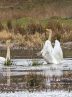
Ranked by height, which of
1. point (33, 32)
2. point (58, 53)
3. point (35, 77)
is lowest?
point (35, 77)

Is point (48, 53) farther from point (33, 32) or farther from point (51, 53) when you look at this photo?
Answer: point (33, 32)

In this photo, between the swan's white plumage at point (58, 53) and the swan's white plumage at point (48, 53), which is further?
the swan's white plumage at point (58, 53)

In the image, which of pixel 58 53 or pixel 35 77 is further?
pixel 58 53

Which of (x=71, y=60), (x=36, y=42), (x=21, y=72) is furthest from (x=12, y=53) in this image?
(x=21, y=72)

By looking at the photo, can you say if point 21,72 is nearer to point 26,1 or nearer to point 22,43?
point 22,43

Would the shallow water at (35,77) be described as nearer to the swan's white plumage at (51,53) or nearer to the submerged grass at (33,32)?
the swan's white plumage at (51,53)

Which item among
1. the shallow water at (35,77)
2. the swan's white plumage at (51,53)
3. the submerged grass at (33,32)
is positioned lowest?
the shallow water at (35,77)

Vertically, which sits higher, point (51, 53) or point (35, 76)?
point (51, 53)

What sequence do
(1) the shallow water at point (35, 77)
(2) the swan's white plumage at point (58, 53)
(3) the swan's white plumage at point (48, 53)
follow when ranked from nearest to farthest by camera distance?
(1) the shallow water at point (35, 77)
(3) the swan's white plumage at point (48, 53)
(2) the swan's white plumage at point (58, 53)

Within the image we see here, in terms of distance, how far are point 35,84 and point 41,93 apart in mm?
1578

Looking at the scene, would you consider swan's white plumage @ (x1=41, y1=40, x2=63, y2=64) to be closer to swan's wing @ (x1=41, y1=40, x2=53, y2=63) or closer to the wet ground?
swan's wing @ (x1=41, y1=40, x2=53, y2=63)

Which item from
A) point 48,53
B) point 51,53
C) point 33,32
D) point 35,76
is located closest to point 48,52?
point 48,53

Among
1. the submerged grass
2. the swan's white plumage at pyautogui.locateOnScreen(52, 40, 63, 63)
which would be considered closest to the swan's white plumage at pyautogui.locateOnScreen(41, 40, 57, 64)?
the swan's white plumage at pyautogui.locateOnScreen(52, 40, 63, 63)

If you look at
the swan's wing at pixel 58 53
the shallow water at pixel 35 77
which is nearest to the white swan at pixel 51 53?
the swan's wing at pixel 58 53
